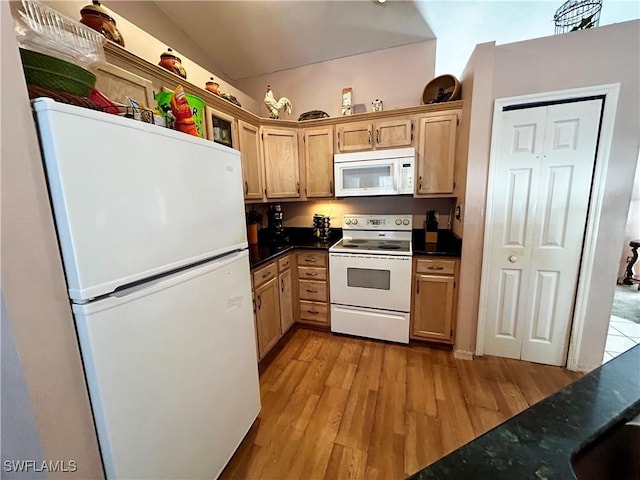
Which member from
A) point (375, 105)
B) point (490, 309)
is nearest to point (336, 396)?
point (490, 309)

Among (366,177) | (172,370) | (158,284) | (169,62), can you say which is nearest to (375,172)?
(366,177)

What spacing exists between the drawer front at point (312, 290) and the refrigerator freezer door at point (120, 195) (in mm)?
1613

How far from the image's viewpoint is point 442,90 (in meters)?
2.39

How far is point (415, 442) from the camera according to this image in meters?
1.44

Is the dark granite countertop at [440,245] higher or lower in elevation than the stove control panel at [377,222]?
lower

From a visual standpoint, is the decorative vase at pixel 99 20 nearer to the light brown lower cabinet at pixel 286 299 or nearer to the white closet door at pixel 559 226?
the light brown lower cabinet at pixel 286 299

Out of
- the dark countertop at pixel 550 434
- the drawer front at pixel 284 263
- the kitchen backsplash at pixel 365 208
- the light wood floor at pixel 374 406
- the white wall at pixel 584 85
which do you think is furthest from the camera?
the kitchen backsplash at pixel 365 208

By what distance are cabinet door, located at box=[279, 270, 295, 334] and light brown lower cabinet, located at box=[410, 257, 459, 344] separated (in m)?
1.22

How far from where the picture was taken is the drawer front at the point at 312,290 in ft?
8.39

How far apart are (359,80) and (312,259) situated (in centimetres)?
208

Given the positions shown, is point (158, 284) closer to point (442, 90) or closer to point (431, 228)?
point (431, 228)

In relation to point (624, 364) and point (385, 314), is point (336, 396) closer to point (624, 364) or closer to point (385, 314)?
point (385, 314)

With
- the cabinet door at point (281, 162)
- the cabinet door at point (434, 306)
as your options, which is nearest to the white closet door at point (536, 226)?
the cabinet door at point (434, 306)

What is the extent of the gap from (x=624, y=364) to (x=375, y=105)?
2.65 meters
